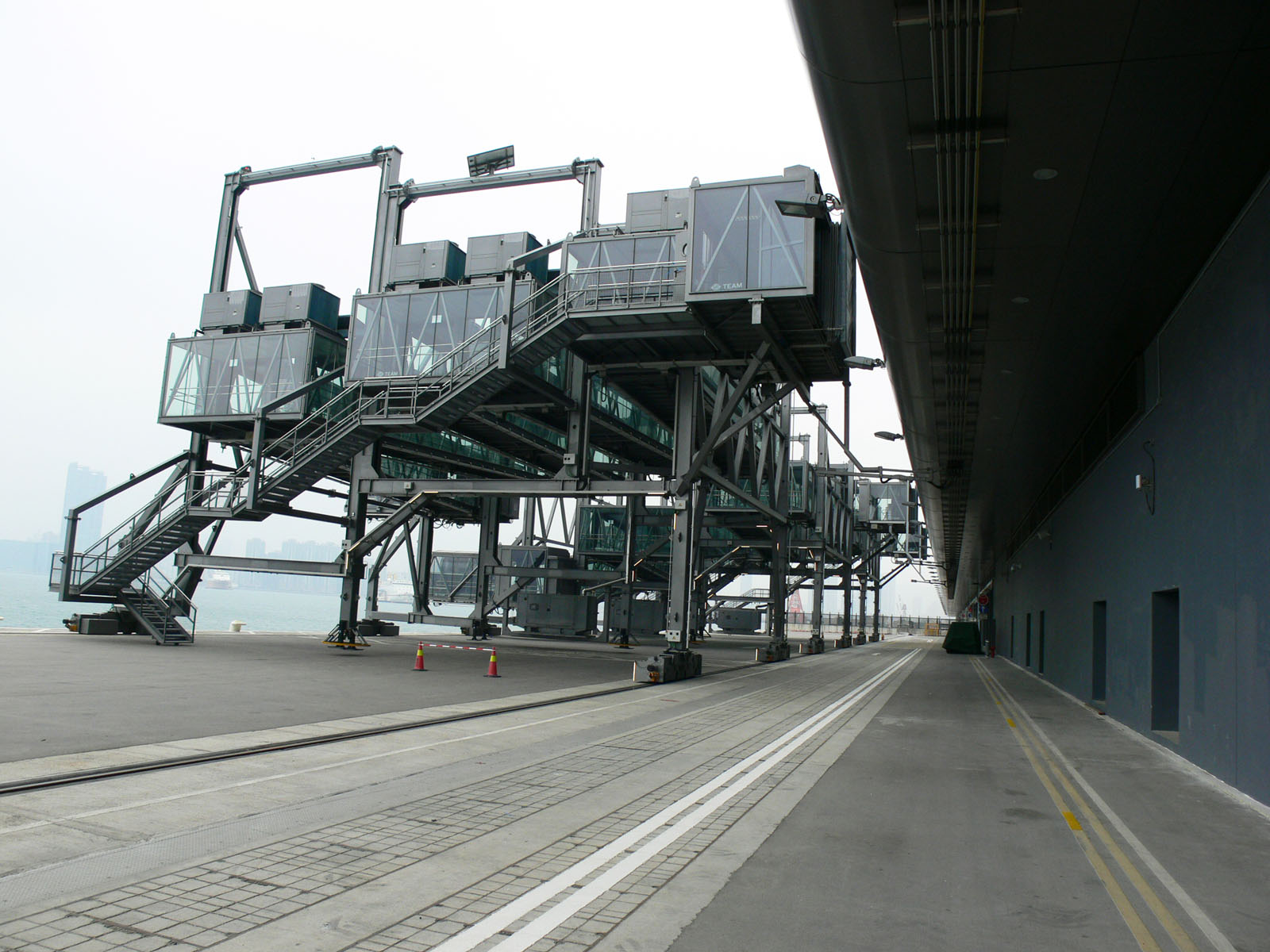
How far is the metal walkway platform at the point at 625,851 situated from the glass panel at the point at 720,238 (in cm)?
1512

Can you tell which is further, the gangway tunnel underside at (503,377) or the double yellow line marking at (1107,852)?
the gangway tunnel underside at (503,377)

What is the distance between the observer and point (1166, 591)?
44.9 ft

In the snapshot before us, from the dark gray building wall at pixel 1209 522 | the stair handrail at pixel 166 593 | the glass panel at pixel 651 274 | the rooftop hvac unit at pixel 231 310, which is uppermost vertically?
the rooftop hvac unit at pixel 231 310

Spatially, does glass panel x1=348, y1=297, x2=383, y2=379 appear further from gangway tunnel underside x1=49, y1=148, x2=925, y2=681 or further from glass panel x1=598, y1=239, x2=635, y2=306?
glass panel x1=598, y1=239, x2=635, y2=306

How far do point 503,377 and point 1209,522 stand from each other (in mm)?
21038

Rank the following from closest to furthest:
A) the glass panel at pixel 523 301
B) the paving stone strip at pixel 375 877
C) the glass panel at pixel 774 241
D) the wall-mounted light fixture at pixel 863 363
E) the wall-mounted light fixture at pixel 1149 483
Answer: the paving stone strip at pixel 375 877
the wall-mounted light fixture at pixel 1149 483
the wall-mounted light fixture at pixel 863 363
the glass panel at pixel 774 241
the glass panel at pixel 523 301

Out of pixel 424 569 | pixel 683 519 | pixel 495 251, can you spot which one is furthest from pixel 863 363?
pixel 424 569

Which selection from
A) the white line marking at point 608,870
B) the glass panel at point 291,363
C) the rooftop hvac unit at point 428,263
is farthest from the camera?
the glass panel at point 291,363

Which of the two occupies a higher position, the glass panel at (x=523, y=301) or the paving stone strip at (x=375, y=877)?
the glass panel at (x=523, y=301)

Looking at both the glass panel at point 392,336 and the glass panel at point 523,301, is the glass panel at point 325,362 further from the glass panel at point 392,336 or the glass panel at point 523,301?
the glass panel at point 523,301

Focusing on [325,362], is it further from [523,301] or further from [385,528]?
[523,301]

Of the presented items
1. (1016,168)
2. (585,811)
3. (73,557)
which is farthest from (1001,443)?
(73,557)

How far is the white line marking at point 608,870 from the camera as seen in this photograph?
16.1ft

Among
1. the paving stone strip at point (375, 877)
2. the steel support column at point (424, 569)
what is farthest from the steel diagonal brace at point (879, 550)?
Result: the paving stone strip at point (375, 877)
